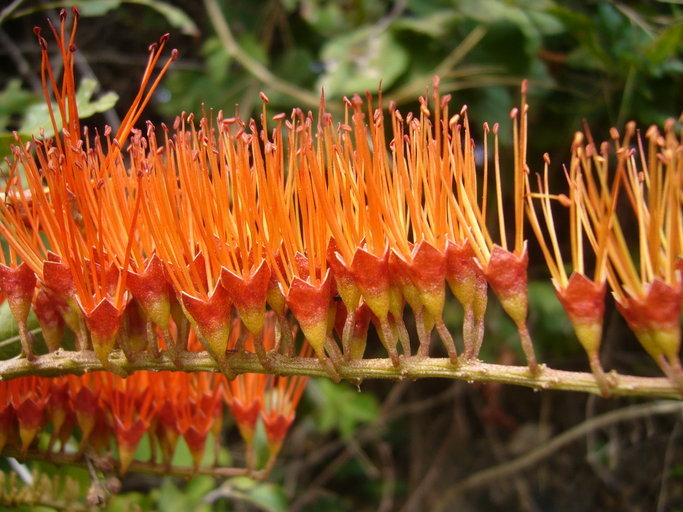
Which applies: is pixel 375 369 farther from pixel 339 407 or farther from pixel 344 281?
pixel 339 407

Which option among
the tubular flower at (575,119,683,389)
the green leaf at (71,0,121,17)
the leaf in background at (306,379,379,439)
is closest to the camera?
the tubular flower at (575,119,683,389)

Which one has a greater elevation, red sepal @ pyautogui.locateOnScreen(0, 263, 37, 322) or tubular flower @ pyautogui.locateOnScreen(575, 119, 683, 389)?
tubular flower @ pyautogui.locateOnScreen(575, 119, 683, 389)

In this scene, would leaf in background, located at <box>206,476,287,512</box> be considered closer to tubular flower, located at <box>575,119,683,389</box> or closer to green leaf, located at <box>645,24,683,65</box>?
tubular flower, located at <box>575,119,683,389</box>

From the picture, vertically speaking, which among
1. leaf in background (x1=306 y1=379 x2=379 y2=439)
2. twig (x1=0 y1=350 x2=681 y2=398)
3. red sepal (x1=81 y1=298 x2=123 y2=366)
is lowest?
leaf in background (x1=306 y1=379 x2=379 y2=439)

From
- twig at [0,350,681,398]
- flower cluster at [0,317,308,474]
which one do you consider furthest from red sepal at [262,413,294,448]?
twig at [0,350,681,398]

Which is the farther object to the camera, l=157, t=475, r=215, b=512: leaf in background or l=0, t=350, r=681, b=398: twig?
l=157, t=475, r=215, b=512: leaf in background

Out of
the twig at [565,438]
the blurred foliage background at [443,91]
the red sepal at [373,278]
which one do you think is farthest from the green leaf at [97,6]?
the twig at [565,438]

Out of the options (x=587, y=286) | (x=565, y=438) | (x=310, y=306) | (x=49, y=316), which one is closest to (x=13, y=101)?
(x=49, y=316)
